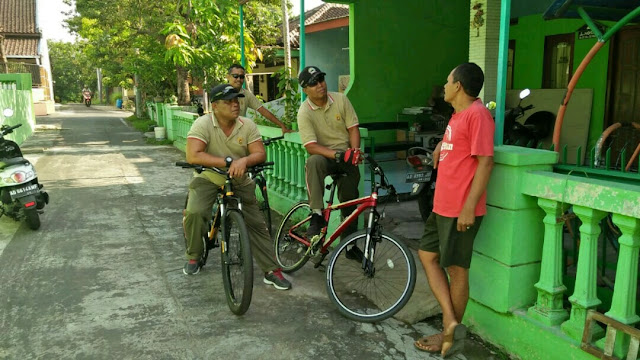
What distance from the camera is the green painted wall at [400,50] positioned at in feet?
30.5

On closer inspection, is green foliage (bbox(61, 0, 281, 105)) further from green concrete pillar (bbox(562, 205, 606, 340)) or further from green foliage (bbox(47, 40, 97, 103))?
green foliage (bbox(47, 40, 97, 103))

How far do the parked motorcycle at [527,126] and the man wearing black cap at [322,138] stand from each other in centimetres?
248

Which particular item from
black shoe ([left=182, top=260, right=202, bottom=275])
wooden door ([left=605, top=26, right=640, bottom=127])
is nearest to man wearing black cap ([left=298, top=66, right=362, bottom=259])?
black shoe ([left=182, top=260, right=202, bottom=275])

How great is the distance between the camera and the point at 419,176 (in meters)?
4.57

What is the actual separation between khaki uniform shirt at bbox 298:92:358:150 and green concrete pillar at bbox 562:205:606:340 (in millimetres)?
2142

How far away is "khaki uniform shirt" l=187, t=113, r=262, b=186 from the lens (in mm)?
4012

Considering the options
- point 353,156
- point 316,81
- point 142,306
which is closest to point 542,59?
point 316,81

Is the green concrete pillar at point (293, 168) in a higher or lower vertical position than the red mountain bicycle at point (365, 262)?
higher

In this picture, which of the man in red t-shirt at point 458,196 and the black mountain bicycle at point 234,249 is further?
the black mountain bicycle at point 234,249

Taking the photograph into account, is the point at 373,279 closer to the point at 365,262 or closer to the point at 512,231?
the point at 365,262

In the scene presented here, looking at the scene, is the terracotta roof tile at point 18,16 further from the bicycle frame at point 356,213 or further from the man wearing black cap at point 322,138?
the bicycle frame at point 356,213

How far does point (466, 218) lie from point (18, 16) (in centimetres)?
4103

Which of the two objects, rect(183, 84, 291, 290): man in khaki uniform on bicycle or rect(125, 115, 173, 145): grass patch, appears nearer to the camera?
rect(183, 84, 291, 290): man in khaki uniform on bicycle

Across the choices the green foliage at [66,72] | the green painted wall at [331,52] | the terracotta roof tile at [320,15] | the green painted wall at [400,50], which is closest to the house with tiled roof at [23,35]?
the green foliage at [66,72]
